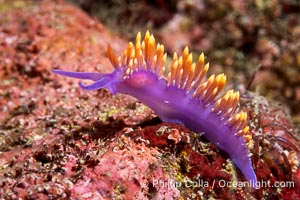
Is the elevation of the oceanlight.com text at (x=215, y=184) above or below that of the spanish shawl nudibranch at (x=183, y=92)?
below

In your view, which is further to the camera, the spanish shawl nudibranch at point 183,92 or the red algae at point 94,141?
the spanish shawl nudibranch at point 183,92

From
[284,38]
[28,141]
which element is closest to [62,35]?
[28,141]

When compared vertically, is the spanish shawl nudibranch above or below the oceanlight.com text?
above

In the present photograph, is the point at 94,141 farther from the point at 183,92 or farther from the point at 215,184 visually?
the point at 215,184

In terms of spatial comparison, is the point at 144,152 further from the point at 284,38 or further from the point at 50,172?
the point at 284,38

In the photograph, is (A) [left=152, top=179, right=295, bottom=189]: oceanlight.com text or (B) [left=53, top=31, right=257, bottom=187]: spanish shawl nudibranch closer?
(A) [left=152, top=179, right=295, bottom=189]: oceanlight.com text

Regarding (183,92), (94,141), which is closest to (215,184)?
(183,92)
